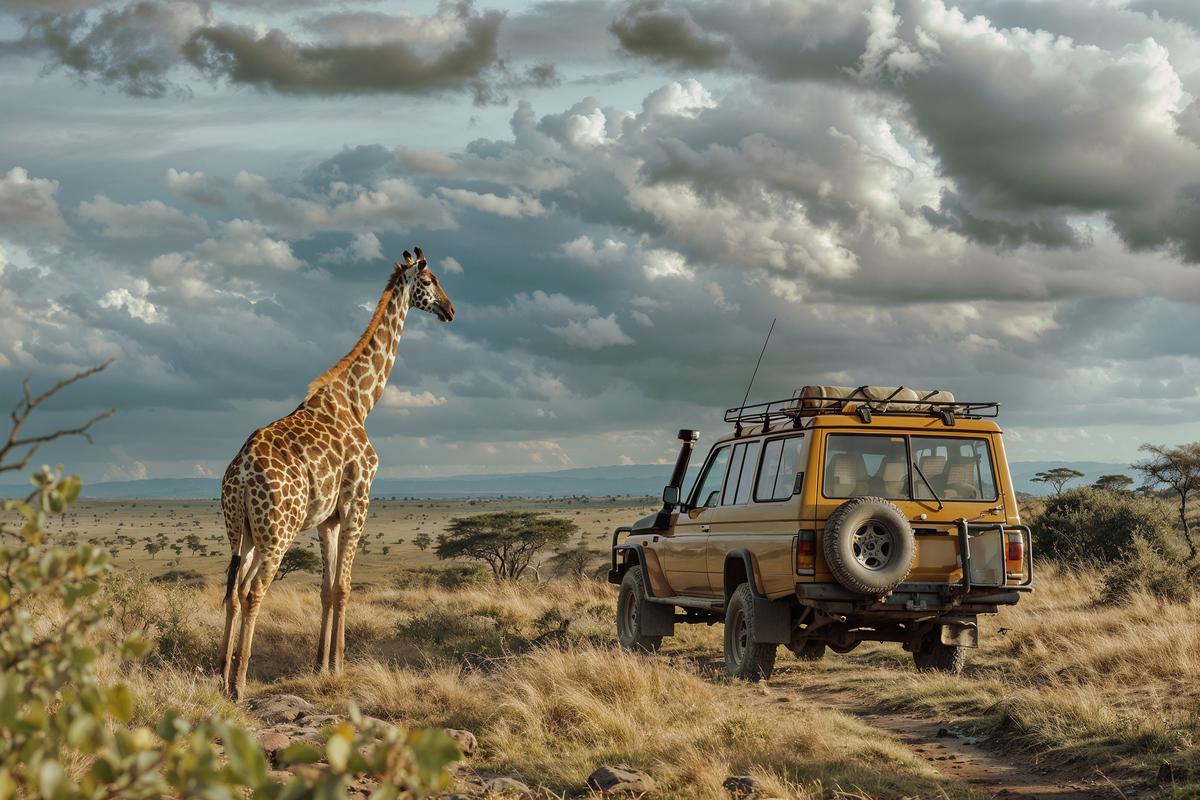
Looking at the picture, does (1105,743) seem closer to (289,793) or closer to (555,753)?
(555,753)

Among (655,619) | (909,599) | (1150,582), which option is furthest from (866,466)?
(1150,582)

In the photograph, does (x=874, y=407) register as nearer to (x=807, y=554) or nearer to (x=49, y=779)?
(x=807, y=554)

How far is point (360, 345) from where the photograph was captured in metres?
13.9

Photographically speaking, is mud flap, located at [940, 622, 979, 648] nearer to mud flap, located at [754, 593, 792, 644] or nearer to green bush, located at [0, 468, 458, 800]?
mud flap, located at [754, 593, 792, 644]

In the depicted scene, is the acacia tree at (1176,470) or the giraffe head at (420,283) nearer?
the giraffe head at (420,283)

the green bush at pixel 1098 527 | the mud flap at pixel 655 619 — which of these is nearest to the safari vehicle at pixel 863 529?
the mud flap at pixel 655 619

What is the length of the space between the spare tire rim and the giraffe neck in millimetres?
5730

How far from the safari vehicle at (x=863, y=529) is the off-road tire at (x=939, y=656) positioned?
0.05 feet

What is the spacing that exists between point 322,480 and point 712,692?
14.3 ft

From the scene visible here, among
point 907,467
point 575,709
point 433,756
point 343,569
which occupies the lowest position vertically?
point 575,709

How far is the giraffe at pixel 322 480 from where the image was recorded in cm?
1138

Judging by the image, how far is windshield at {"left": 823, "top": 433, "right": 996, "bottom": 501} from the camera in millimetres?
10898

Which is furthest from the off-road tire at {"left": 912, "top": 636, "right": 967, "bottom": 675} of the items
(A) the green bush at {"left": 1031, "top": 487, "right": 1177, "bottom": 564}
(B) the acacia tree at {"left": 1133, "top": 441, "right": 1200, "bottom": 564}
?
(B) the acacia tree at {"left": 1133, "top": 441, "right": 1200, "bottom": 564}

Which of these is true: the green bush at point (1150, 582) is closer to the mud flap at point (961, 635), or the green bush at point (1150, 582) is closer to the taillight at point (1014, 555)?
the mud flap at point (961, 635)
